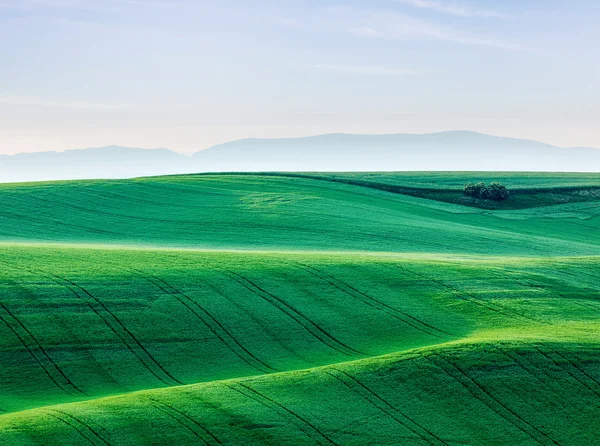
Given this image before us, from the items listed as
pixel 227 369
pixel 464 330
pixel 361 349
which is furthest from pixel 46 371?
pixel 464 330

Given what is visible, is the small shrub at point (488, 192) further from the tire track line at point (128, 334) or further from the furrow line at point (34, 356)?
the furrow line at point (34, 356)

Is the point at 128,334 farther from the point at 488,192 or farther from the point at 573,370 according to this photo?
the point at 488,192

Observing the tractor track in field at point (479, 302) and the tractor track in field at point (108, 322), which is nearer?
the tractor track in field at point (108, 322)

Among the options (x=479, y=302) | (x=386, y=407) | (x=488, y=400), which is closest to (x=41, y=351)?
(x=386, y=407)

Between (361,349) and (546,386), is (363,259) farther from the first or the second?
(546,386)

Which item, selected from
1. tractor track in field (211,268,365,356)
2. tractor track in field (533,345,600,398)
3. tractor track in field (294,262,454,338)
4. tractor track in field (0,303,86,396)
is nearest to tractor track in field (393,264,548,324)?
tractor track in field (294,262,454,338)

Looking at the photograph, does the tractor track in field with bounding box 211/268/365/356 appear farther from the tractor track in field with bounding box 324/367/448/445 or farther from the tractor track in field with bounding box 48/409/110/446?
the tractor track in field with bounding box 48/409/110/446

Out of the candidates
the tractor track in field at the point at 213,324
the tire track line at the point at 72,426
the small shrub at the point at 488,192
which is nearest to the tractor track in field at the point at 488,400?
the tractor track in field at the point at 213,324
